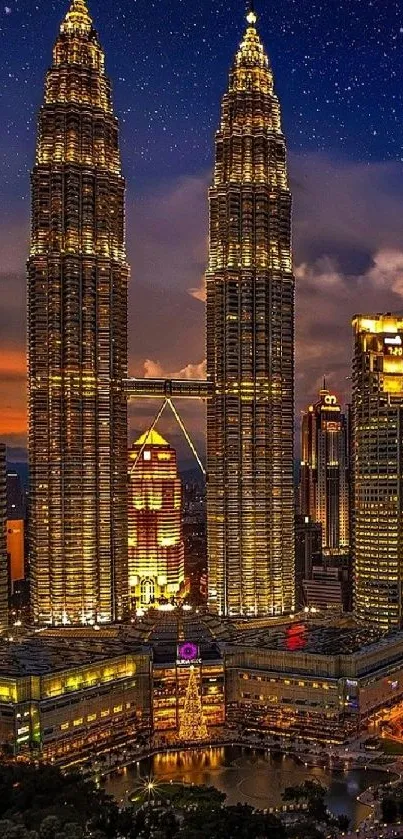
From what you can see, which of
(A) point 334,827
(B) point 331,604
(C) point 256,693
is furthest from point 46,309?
(A) point 334,827

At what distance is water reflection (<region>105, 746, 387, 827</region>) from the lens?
115 ft

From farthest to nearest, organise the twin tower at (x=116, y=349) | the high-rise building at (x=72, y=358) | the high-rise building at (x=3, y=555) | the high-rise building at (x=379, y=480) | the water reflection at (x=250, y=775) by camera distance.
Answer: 1. the high-rise building at (x=379, y=480)
2. the twin tower at (x=116, y=349)
3. the high-rise building at (x=72, y=358)
4. the high-rise building at (x=3, y=555)
5. the water reflection at (x=250, y=775)

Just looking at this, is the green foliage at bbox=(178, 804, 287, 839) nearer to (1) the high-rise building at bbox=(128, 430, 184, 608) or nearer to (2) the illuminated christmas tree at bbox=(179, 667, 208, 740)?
(2) the illuminated christmas tree at bbox=(179, 667, 208, 740)

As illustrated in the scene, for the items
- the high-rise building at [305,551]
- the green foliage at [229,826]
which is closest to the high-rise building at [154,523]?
the high-rise building at [305,551]

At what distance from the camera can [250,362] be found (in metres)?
58.0

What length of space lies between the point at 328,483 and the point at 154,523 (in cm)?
3183

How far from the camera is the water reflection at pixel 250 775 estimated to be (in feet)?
115

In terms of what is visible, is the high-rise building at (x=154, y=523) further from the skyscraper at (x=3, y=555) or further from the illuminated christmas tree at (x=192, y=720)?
the illuminated christmas tree at (x=192, y=720)

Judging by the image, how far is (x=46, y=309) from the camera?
55344mm

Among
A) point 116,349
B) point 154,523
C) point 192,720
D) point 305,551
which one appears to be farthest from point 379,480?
point 305,551

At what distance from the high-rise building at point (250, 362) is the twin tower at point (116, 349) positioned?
76 mm

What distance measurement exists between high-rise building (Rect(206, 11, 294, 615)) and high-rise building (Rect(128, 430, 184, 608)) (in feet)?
25.4

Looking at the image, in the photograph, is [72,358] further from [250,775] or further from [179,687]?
[250,775]

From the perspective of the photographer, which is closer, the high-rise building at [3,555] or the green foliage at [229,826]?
the green foliage at [229,826]
